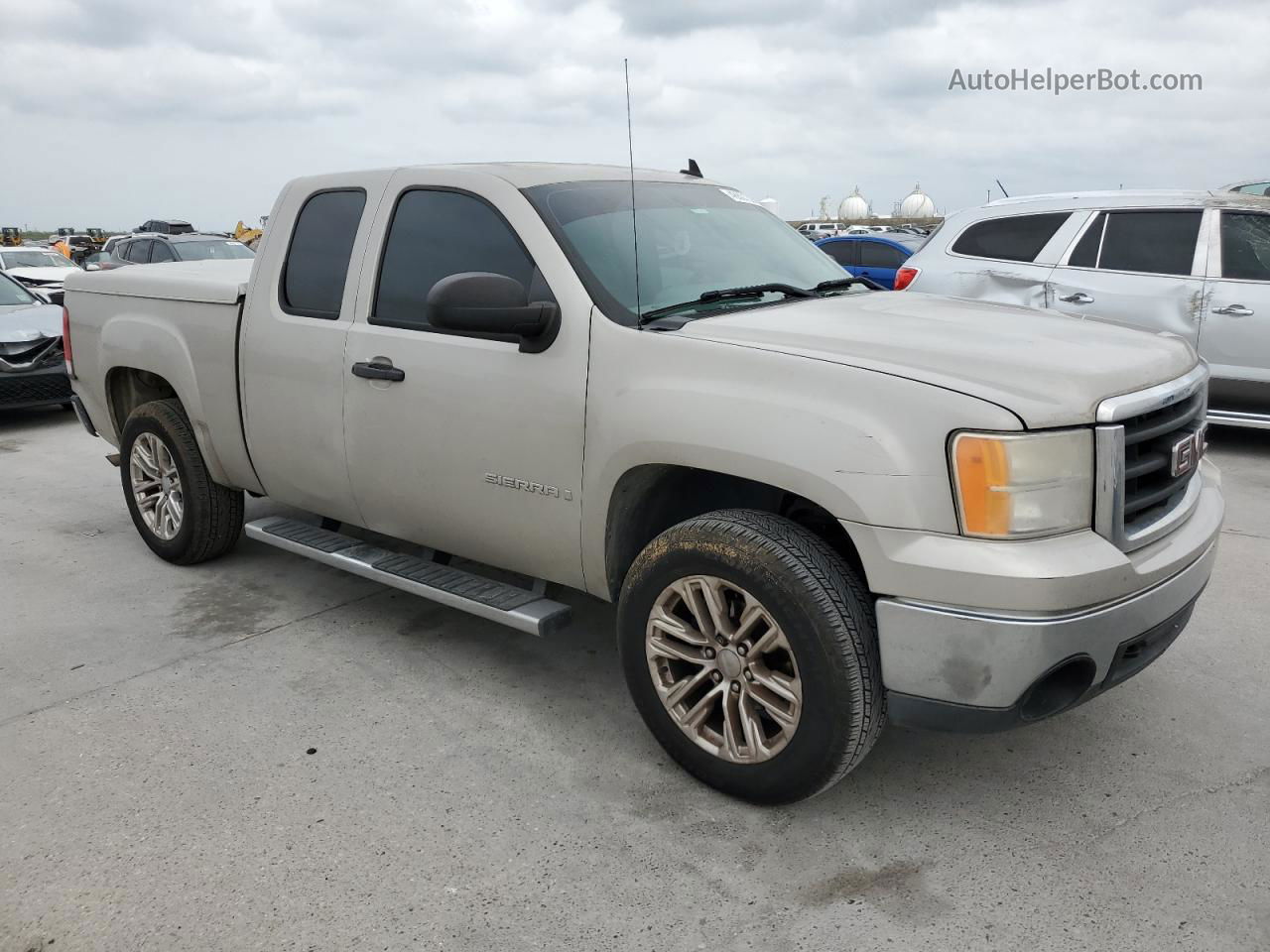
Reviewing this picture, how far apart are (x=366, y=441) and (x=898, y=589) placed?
213 cm

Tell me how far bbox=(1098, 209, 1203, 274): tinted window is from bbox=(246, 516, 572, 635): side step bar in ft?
18.2

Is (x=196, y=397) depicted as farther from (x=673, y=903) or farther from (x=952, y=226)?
(x=952, y=226)

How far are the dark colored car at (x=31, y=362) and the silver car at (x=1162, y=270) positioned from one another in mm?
7982

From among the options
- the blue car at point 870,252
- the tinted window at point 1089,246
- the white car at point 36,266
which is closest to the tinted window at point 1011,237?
the tinted window at point 1089,246

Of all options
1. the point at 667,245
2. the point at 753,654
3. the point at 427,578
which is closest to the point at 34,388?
the point at 427,578

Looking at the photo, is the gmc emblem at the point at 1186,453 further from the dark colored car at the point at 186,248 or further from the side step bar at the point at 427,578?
the dark colored car at the point at 186,248

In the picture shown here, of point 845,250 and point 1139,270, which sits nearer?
point 1139,270

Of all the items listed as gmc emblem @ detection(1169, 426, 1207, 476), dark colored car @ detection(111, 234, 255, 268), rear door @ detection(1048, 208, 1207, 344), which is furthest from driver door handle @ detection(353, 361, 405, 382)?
dark colored car @ detection(111, 234, 255, 268)

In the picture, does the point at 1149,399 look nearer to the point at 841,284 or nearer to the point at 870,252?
the point at 841,284

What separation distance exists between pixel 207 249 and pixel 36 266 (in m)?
4.51

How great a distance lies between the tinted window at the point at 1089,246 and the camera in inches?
288

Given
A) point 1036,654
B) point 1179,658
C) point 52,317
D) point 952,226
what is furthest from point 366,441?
point 52,317

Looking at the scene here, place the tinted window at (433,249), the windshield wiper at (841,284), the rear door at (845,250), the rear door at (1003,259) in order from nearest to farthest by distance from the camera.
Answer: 1. the tinted window at (433,249)
2. the windshield wiper at (841,284)
3. the rear door at (1003,259)
4. the rear door at (845,250)

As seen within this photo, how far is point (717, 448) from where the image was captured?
2773mm
